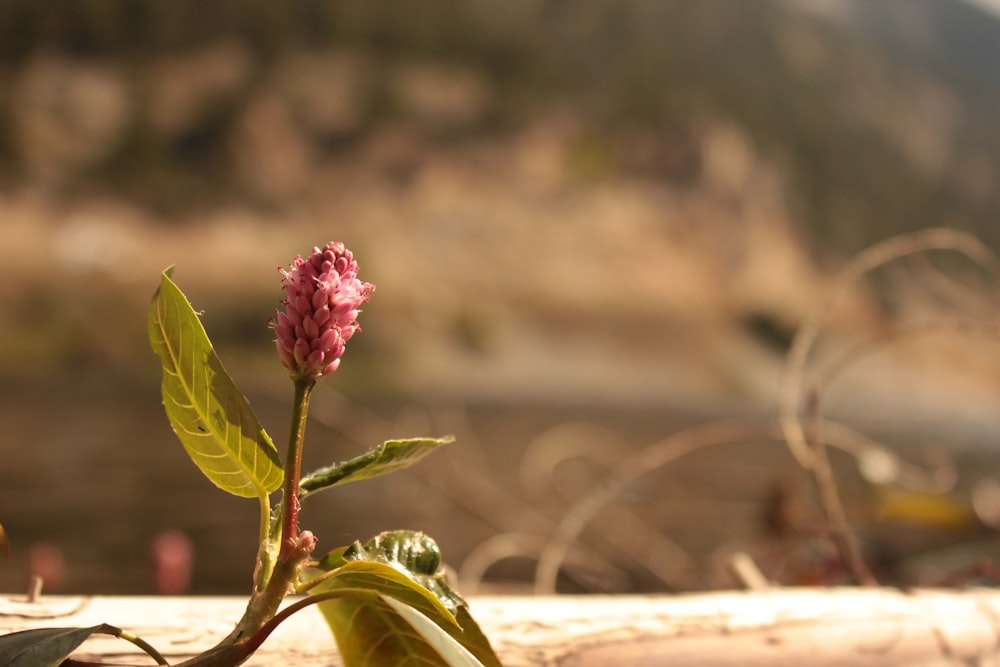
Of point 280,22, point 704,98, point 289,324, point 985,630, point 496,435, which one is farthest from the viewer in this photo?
point 704,98

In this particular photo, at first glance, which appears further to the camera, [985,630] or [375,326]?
[375,326]

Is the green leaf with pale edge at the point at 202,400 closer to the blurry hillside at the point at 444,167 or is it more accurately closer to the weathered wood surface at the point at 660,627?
the weathered wood surface at the point at 660,627

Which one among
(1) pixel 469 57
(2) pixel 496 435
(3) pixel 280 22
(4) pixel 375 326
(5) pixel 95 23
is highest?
(1) pixel 469 57

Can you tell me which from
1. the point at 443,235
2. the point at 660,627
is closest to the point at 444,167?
the point at 443,235

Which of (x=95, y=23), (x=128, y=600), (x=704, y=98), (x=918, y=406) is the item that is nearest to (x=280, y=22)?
(x=95, y=23)

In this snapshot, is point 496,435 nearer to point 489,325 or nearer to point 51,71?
point 489,325

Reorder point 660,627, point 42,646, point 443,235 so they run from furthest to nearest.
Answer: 1. point 443,235
2. point 660,627
3. point 42,646

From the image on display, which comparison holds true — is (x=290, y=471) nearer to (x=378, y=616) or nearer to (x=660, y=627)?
(x=378, y=616)
